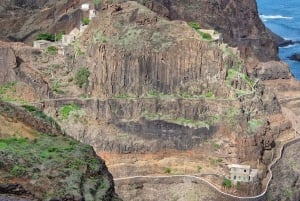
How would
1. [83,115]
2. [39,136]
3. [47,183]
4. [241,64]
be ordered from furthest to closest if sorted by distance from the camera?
[241,64] < [83,115] < [39,136] < [47,183]

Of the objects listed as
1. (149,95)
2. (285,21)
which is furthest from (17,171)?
(285,21)

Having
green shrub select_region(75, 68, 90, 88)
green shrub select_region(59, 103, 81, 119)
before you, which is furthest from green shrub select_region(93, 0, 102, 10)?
green shrub select_region(59, 103, 81, 119)

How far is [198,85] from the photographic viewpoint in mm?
53000

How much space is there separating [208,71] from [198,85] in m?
1.32

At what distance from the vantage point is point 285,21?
158125 mm

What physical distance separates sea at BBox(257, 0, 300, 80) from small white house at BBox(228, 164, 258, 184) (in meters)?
59.5

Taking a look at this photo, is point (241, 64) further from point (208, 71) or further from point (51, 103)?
point (51, 103)

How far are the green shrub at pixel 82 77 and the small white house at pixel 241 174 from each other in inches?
537

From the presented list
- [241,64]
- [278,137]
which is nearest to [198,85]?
[241,64]

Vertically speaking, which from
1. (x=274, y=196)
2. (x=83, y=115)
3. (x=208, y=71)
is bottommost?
(x=274, y=196)

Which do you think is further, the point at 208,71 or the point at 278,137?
the point at 278,137

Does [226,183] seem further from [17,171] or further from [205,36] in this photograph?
[17,171]

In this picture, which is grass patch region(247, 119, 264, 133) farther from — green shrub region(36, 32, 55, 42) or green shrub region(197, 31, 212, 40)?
green shrub region(36, 32, 55, 42)

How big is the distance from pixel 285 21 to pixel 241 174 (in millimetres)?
116188
